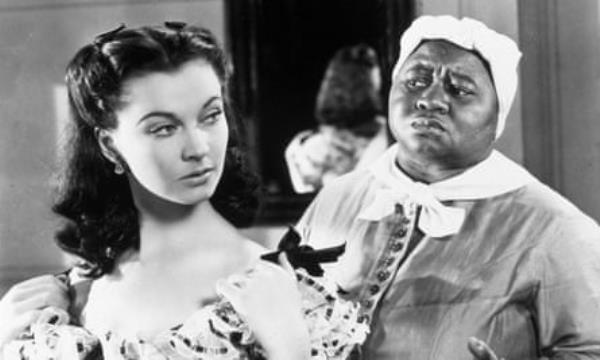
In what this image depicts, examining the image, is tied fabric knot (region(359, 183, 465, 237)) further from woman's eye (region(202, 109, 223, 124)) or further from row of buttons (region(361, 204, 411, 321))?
woman's eye (region(202, 109, 223, 124))

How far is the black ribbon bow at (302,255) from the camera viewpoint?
1336 millimetres

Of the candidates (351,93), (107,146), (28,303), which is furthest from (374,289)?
(28,303)

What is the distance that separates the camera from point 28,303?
1406 millimetres

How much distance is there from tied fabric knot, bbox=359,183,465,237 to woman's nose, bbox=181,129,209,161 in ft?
1.07

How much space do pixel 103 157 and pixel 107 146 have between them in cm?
2

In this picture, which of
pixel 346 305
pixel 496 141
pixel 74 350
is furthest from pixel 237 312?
pixel 496 141

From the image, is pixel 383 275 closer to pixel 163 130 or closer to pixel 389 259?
pixel 389 259

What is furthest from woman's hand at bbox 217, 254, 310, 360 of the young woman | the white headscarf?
the white headscarf

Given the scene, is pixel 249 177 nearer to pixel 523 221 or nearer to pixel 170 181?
pixel 170 181

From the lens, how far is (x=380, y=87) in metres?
1.45

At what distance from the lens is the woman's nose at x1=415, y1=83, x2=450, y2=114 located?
1.33 m

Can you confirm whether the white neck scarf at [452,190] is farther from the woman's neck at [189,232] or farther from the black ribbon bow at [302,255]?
the woman's neck at [189,232]

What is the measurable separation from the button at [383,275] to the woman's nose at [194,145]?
356 millimetres

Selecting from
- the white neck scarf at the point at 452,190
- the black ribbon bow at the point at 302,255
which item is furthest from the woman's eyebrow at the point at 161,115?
the white neck scarf at the point at 452,190
